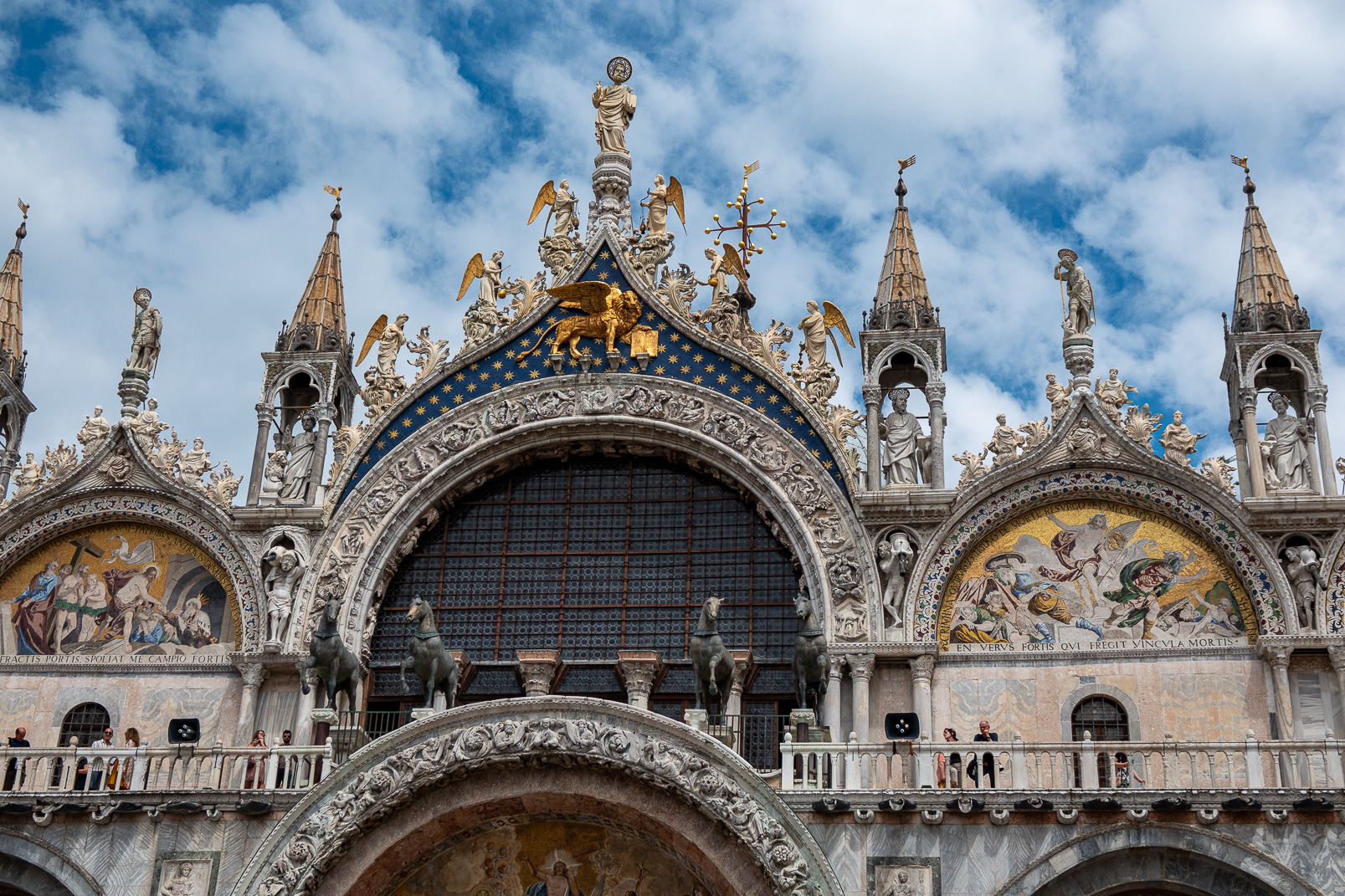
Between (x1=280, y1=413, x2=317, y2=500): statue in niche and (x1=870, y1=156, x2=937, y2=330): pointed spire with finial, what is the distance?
9.02 metres

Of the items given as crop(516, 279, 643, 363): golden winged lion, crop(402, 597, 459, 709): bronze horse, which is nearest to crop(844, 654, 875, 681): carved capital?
crop(402, 597, 459, 709): bronze horse

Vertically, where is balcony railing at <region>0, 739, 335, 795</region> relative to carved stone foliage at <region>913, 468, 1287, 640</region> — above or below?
below

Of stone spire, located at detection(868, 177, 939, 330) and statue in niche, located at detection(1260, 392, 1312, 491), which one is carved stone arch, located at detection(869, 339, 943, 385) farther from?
statue in niche, located at detection(1260, 392, 1312, 491)

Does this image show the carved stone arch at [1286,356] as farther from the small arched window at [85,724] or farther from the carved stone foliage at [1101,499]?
the small arched window at [85,724]

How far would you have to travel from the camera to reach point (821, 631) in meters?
21.8

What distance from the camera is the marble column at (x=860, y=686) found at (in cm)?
2250

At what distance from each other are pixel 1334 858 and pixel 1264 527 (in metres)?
5.25

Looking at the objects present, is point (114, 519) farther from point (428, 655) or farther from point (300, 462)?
point (428, 655)

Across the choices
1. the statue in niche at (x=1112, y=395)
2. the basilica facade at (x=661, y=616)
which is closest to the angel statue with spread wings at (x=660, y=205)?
the basilica facade at (x=661, y=616)

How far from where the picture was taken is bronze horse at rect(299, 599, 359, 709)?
72.4ft

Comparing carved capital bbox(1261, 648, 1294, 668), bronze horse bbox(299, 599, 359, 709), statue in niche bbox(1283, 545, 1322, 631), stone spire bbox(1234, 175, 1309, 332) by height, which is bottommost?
bronze horse bbox(299, 599, 359, 709)

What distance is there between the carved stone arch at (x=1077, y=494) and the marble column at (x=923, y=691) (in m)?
0.38

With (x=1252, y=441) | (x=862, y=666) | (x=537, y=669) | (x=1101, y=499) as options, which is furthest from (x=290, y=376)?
(x=1252, y=441)

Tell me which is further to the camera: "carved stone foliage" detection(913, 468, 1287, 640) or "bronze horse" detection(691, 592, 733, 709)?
"carved stone foliage" detection(913, 468, 1287, 640)
